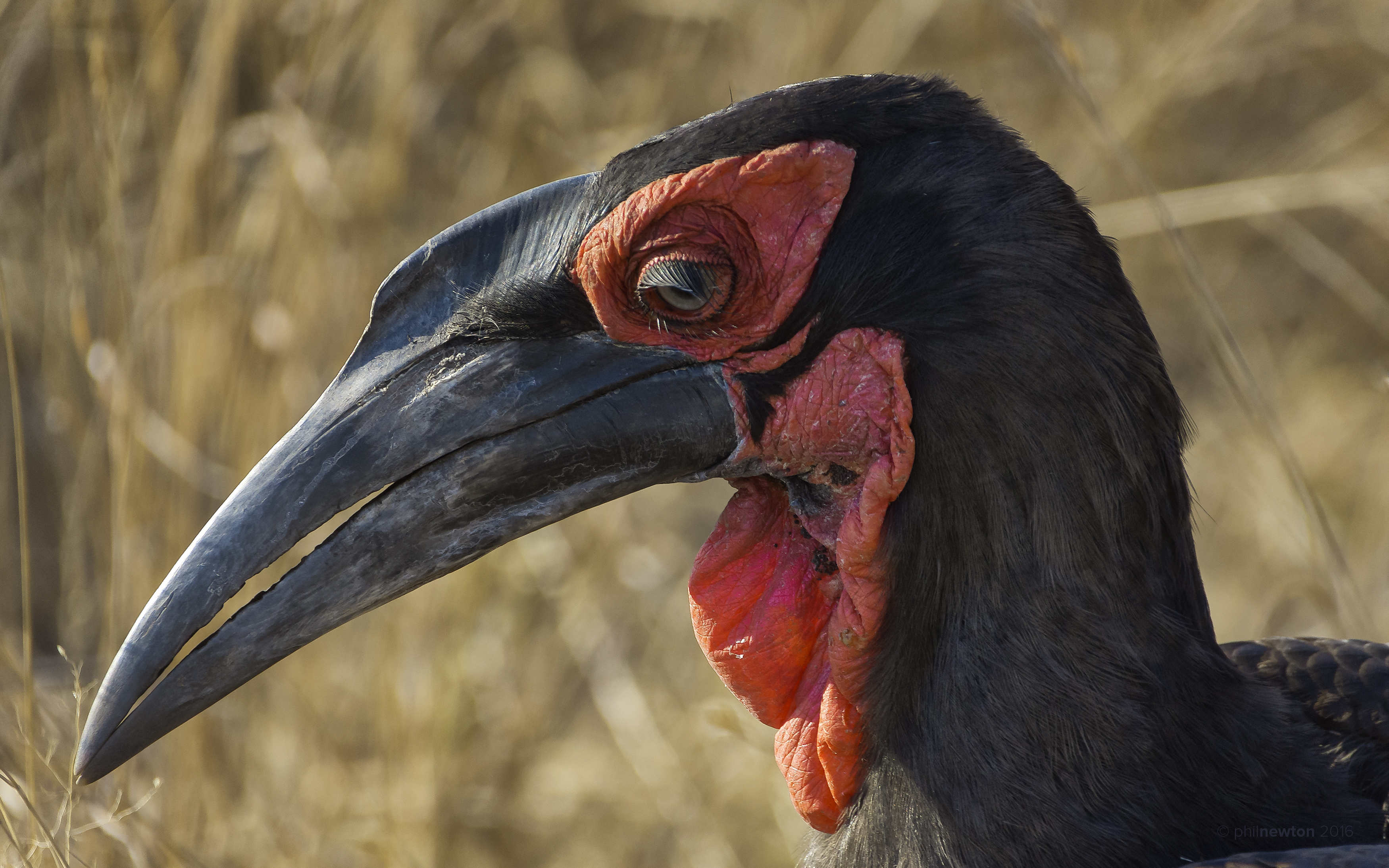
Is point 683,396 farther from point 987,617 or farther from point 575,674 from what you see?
point 575,674

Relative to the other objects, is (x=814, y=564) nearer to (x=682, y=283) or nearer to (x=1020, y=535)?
(x=1020, y=535)

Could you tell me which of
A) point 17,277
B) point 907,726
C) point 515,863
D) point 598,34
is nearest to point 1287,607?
point 515,863

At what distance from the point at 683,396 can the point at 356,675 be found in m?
2.31

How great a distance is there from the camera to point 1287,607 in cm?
450

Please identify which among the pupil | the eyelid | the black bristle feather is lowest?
the black bristle feather

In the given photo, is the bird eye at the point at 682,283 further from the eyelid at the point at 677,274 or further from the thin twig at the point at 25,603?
the thin twig at the point at 25,603

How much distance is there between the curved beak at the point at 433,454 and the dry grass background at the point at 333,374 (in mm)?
448

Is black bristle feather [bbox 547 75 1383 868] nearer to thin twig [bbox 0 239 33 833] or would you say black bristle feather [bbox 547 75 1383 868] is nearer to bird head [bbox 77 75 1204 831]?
bird head [bbox 77 75 1204 831]

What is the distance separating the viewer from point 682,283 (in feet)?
6.33

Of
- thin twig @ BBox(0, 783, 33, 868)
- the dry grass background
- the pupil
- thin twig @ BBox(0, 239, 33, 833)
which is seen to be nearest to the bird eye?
the pupil

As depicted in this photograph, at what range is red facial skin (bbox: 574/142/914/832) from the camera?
189 centimetres

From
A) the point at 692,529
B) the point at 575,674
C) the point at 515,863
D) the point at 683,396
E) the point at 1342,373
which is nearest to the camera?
the point at 683,396

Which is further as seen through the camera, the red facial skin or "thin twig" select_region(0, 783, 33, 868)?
"thin twig" select_region(0, 783, 33, 868)

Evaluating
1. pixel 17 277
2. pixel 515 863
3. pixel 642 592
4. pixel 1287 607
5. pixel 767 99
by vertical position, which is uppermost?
pixel 17 277
